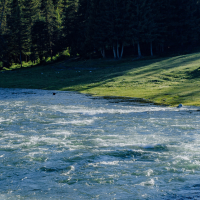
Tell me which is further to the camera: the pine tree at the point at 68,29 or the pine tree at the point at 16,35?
the pine tree at the point at 68,29

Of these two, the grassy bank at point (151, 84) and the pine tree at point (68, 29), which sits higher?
the pine tree at point (68, 29)

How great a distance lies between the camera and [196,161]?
10.1 metres

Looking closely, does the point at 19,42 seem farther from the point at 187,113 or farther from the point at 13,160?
the point at 13,160

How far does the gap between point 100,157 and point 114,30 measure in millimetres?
58919

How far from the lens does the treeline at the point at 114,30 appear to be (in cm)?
6638

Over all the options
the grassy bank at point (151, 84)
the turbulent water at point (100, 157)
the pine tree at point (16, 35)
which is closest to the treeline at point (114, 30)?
the pine tree at point (16, 35)

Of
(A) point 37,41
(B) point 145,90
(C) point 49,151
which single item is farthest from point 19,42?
(C) point 49,151

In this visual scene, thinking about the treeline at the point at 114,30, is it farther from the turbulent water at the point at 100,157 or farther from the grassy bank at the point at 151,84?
the turbulent water at the point at 100,157

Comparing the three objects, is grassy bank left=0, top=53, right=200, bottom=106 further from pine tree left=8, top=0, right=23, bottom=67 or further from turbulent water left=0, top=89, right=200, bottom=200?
pine tree left=8, top=0, right=23, bottom=67

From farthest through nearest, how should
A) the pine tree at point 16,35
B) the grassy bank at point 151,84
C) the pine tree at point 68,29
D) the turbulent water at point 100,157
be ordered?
the pine tree at point 68,29, the pine tree at point 16,35, the grassy bank at point 151,84, the turbulent water at point 100,157

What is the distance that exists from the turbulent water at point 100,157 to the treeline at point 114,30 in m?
50.6

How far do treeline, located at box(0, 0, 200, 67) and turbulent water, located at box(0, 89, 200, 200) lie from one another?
166ft

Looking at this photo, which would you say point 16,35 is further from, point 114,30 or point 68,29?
point 114,30

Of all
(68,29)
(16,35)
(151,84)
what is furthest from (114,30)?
(151,84)
